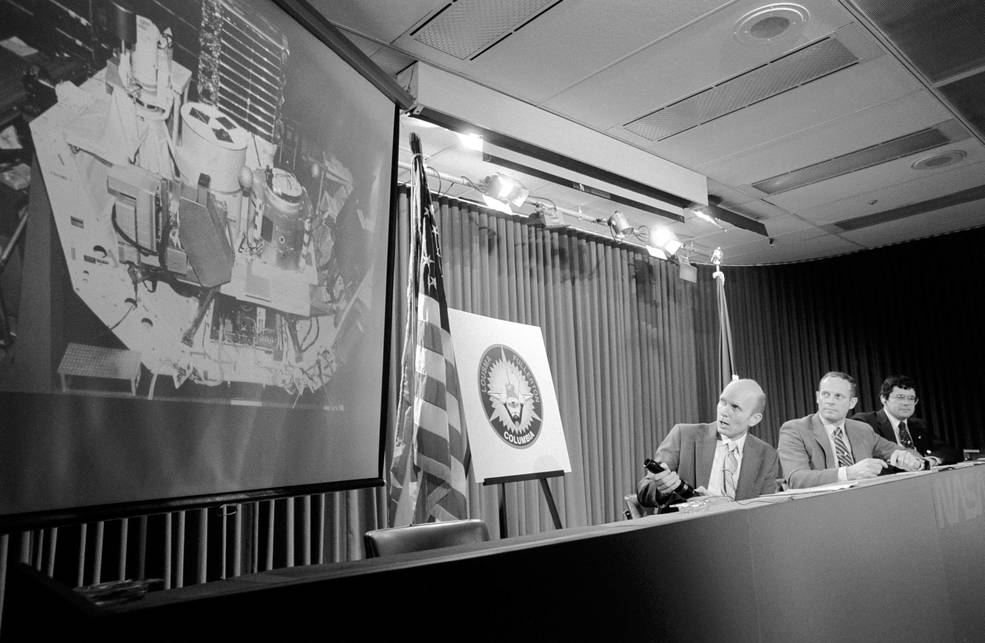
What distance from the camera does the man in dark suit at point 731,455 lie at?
3.91 metres

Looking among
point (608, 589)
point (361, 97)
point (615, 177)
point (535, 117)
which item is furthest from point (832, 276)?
point (608, 589)

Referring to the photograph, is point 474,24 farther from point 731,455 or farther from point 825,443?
point 825,443

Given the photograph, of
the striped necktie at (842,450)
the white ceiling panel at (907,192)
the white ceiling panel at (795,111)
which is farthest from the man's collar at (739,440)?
the white ceiling panel at (907,192)

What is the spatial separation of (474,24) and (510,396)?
180cm

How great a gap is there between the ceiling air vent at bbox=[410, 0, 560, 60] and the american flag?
0.46m

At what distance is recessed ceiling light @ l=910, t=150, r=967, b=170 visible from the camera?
179 inches

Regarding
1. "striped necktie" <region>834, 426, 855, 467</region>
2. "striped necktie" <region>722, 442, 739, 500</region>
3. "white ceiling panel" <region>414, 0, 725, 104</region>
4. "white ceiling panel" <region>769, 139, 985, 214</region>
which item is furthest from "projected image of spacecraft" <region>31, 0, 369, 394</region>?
"white ceiling panel" <region>769, 139, 985, 214</region>

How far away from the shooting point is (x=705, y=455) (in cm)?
395

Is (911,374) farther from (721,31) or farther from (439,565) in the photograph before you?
(439,565)

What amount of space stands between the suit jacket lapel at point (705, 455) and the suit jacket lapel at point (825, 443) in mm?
654

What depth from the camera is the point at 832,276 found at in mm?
6809

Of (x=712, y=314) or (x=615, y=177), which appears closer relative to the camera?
(x=615, y=177)

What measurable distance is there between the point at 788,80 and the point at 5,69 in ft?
11.2

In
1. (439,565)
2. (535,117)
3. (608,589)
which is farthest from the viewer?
(535,117)
